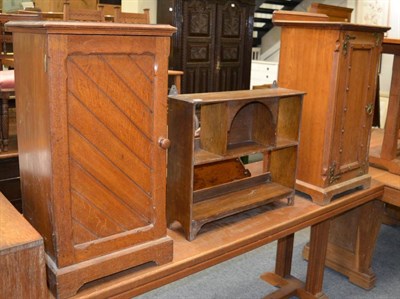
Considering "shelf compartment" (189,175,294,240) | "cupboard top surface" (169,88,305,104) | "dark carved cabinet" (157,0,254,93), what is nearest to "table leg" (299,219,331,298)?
"shelf compartment" (189,175,294,240)

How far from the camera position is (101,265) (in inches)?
53.5

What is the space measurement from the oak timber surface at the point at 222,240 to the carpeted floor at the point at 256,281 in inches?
33.5

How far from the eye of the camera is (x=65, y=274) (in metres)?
1.29

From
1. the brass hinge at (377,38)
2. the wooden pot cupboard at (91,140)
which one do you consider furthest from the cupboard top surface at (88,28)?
the brass hinge at (377,38)

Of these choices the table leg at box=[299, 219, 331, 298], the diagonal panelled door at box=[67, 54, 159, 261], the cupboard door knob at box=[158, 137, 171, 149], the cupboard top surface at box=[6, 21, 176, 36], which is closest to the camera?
the cupboard top surface at box=[6, 21, 176, 36]

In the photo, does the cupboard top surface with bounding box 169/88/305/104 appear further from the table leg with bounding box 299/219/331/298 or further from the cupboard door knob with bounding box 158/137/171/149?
the table leg with bounding box 299/219/331/298

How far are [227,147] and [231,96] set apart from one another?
23 cm

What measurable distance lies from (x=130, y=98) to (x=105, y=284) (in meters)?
0.57

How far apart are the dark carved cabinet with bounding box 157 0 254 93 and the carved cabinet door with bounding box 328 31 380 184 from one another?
418cm

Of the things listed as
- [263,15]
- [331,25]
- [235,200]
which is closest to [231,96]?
[235,200]

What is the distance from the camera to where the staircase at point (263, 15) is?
8.10 meters

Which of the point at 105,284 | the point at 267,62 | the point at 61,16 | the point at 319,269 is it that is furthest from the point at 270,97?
the point at 267,62

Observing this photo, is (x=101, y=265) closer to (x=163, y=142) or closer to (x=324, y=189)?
(x=163, y=142)

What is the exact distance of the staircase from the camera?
26.6 ft
